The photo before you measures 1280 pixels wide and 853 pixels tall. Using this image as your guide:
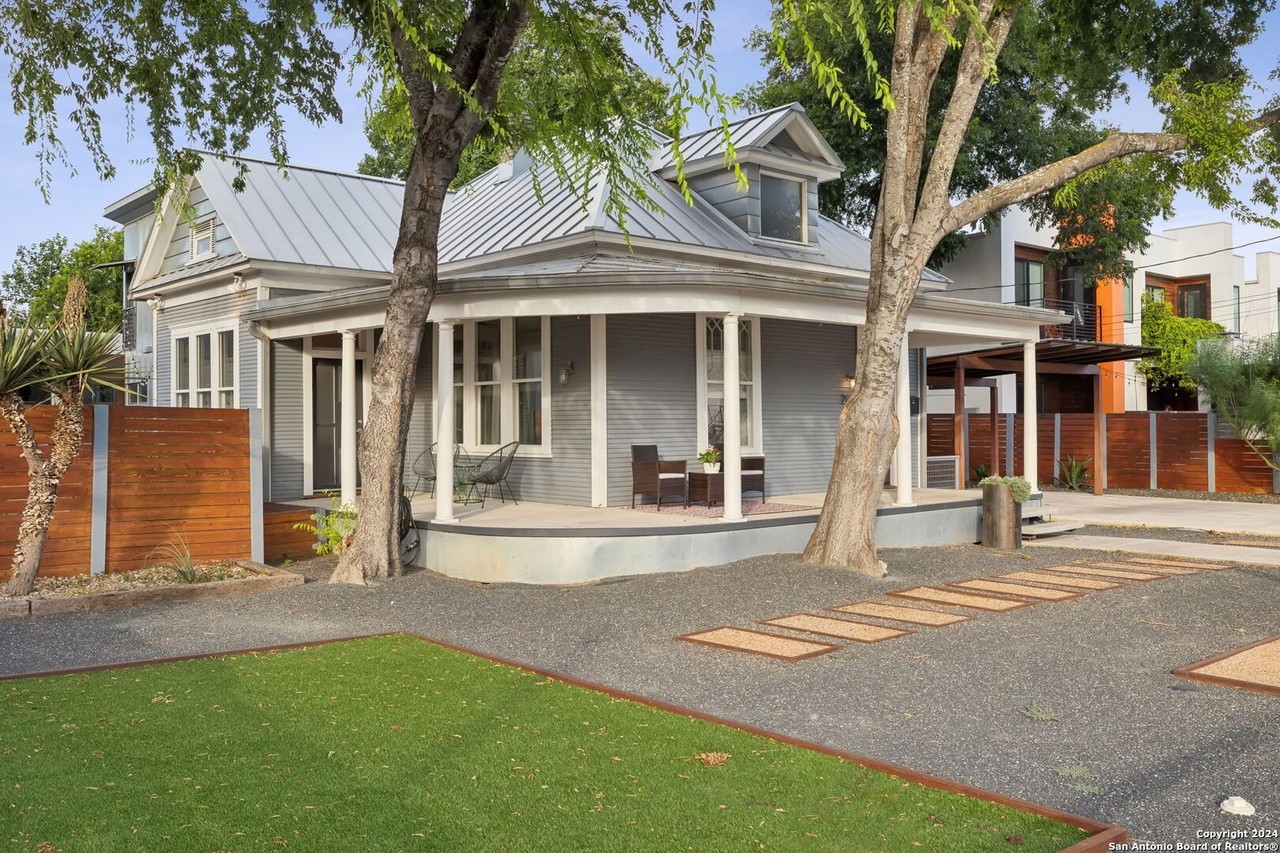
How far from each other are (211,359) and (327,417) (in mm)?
2289

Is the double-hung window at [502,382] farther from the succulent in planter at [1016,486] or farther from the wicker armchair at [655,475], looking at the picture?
the succulent in planter at [1016,486]

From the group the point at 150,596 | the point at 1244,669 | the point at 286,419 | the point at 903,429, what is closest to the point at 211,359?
the point at 286,419

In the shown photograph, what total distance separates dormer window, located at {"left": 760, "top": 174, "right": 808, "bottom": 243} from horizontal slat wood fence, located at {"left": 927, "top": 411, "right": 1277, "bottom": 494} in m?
7.36

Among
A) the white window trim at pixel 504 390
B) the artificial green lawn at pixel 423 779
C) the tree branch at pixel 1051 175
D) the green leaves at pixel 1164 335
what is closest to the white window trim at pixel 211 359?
the white window trim at pixel 504 390

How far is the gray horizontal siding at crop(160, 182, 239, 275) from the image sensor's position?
16.9m

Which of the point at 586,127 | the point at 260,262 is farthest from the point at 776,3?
the point at 260,262

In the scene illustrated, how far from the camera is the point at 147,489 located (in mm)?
11156

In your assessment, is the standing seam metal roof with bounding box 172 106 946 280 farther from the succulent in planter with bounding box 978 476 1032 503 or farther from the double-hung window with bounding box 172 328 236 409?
the succulent in planter with bounding box 978 476 1032 503

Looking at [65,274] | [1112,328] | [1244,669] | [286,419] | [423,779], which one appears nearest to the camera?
[423,779]

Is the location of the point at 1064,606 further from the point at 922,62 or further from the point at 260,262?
the point at 260,262

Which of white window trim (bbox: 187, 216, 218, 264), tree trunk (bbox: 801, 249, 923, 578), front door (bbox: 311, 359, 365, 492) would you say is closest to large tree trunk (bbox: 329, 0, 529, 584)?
tree trunk (bbox: 801, 249, 923, 578)

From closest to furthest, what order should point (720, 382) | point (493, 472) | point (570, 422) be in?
point (493, 472) < point (570, 422) < point (720, 382)

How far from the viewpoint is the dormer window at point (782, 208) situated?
17266 millimetres

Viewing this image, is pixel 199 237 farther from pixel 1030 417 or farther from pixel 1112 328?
pixel 1112 328
